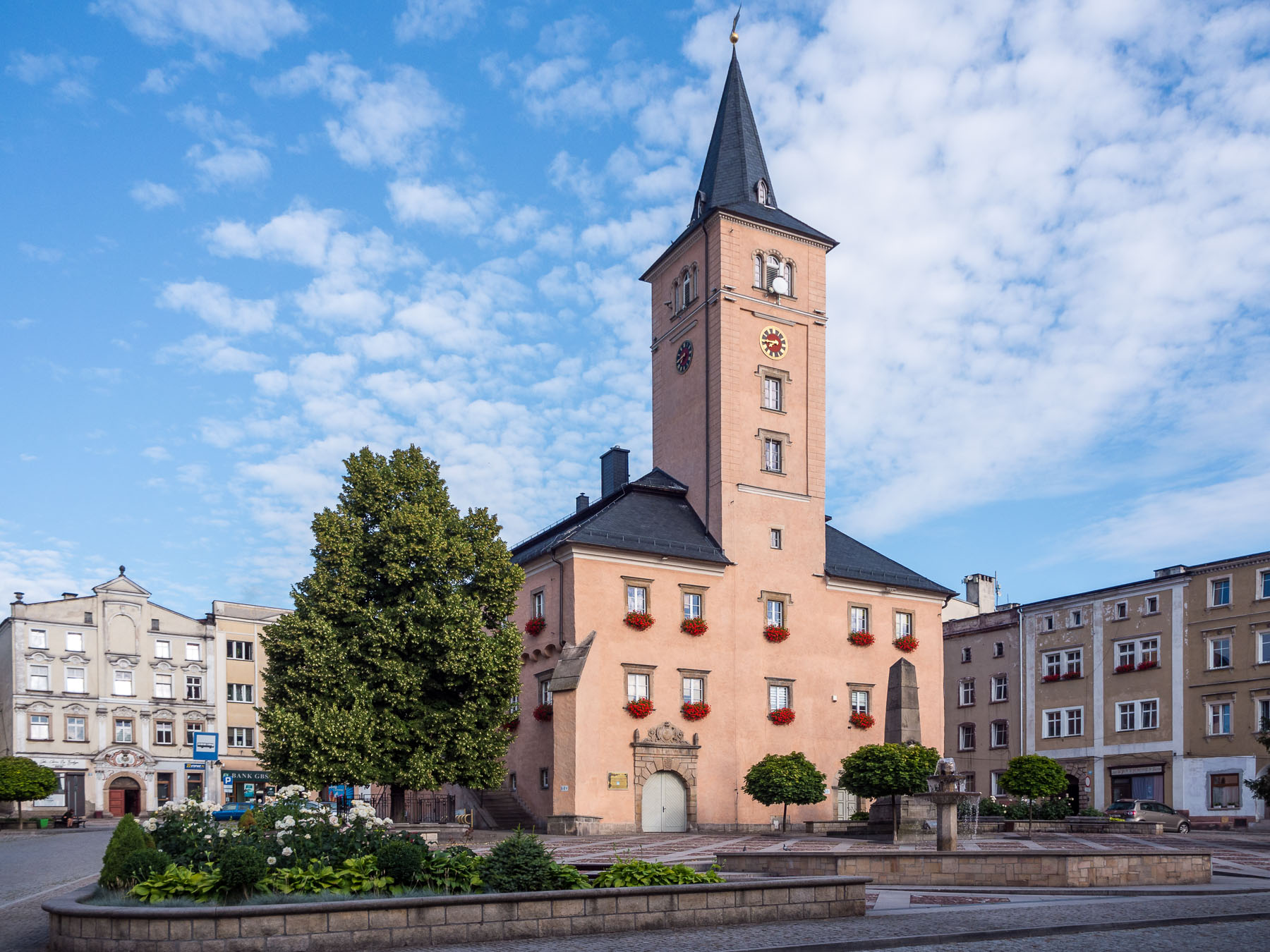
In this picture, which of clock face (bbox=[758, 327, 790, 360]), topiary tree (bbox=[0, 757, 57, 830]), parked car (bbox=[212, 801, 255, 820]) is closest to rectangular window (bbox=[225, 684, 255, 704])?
topiary tree (bbox=[0, 757, 57, 830])

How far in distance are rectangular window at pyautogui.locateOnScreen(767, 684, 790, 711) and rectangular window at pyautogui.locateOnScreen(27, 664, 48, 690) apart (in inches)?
1670

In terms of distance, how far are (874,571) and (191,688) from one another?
43.0m

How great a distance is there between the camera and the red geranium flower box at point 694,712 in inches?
1698

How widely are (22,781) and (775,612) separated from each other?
1432 inches

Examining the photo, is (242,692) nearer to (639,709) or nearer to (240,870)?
(639,709)

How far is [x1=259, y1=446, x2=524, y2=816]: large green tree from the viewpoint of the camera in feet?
106

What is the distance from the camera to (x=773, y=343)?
160 feet

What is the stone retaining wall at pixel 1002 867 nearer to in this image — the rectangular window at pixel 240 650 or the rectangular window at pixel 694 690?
the rectangular window at pixel 694 690

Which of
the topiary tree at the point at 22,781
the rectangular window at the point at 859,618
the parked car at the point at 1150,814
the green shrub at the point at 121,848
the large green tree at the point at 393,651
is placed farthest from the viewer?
the topiary tree at the point at 22,781

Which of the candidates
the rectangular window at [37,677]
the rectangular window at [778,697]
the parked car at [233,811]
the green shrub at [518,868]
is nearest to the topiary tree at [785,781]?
the rectangular window at [778,697]

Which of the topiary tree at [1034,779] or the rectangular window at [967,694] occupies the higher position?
the rectangular window at [967,694]

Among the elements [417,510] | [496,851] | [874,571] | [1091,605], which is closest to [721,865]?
[496,851]

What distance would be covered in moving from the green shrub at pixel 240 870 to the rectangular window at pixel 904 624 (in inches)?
1572

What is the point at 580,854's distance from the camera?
26.2 m
